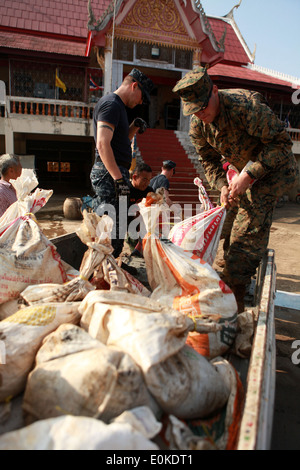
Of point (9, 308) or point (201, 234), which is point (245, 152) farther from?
point (9, 308)

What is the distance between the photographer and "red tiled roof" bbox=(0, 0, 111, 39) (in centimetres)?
1360

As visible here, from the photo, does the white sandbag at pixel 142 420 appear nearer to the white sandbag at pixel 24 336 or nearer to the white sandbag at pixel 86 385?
the white sandbag at pixel 86 385

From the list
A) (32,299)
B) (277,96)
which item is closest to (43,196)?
(32,299)

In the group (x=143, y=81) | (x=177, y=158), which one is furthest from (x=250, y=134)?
(x=177, y=158)

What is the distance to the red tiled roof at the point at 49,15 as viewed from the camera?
13602mm

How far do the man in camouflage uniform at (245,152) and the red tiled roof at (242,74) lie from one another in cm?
1252

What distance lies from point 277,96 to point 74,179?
11.4 meters

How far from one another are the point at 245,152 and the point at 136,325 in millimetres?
2039

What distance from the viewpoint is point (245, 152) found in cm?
271

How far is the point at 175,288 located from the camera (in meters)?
1.80

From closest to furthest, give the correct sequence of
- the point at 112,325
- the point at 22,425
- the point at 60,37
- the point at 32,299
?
the point at 22,425 < the point at 112,325 < the point at 32,299 < the point at 60,37

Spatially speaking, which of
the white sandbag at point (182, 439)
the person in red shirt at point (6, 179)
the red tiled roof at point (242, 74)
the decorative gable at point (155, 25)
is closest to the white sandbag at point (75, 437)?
the white sandbag at point (182, 439)

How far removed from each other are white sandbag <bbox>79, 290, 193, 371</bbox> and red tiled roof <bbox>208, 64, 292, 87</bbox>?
14.3 metres

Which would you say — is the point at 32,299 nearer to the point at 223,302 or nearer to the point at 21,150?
the point at 223,302
